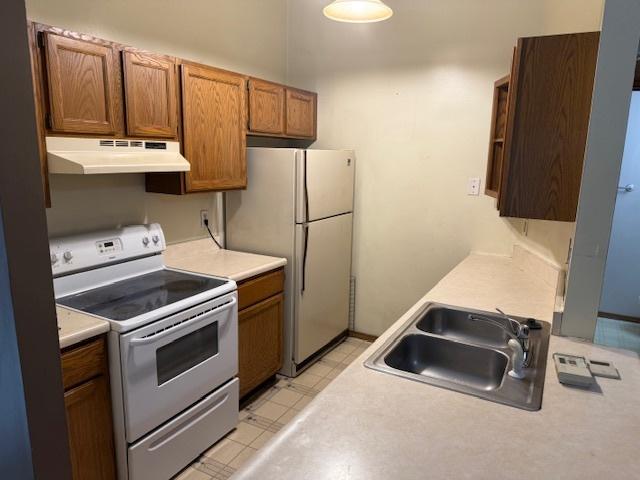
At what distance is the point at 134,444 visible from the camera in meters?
1.87

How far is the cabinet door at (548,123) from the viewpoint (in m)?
1.68

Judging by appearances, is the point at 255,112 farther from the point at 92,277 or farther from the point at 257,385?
the point at 257,385

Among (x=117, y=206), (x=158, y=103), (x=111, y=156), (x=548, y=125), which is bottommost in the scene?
(x=117, y=206)


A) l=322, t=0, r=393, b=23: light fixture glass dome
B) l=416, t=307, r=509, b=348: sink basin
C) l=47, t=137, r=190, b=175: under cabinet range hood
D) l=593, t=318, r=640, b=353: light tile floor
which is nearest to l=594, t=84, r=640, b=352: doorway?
l=593, t=318, r=640, b=353: light tile floor

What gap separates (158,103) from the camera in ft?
7.32

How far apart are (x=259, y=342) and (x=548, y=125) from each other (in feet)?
6.53

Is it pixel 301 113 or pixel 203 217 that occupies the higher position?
pixel 301 113

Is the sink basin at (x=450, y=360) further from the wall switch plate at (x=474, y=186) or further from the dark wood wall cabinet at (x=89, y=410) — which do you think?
the wall switch plate at (x=474, y=186)

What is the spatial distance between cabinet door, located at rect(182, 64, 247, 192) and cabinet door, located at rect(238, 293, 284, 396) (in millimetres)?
799

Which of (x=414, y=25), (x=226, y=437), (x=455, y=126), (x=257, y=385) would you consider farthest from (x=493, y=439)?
(x=414, y=25)

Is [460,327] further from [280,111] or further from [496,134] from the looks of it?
[280,111]

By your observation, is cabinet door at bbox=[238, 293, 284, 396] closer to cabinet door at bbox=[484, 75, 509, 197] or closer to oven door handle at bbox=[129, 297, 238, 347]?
oven door handle at bbox=[129, 297, 238, 347]

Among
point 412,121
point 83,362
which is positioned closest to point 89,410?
point 83,362

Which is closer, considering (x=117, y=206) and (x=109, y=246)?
(x=109, y=246)
